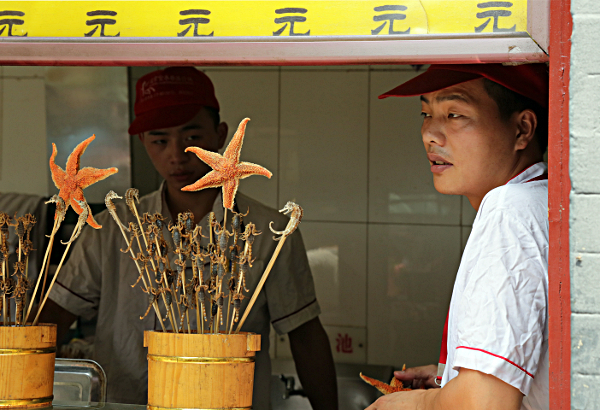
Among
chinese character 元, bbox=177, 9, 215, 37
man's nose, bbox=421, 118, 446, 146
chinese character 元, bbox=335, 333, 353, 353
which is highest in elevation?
chinese character 元, bbox=177, 9, 215, 37

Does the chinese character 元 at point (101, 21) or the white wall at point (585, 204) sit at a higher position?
the chinese character 元 at point (101, 21)

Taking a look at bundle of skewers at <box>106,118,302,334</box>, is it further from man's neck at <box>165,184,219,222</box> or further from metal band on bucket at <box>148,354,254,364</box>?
man's neck at <box>165,184,219,222</box>

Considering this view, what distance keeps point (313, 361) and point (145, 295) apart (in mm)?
718

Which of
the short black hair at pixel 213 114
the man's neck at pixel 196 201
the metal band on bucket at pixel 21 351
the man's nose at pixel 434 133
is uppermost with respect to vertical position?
the short black hair at pixel 213 114

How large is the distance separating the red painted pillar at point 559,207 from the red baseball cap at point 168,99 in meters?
1.55

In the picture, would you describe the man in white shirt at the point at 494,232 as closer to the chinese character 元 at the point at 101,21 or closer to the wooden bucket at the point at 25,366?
the chinese character 元 at the point at 101,21

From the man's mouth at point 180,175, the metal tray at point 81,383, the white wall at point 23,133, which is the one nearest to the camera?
the metal tray at point 81,383

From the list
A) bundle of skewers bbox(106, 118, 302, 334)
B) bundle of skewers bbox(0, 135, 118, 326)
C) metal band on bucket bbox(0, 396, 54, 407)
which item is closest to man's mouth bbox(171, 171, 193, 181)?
bundle of skewers bbox(0, 135, 118, 326)

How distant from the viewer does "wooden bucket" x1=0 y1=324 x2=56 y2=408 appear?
1.30 meters

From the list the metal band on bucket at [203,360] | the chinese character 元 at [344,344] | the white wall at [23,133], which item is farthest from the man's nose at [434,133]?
the white wall at [23,133]

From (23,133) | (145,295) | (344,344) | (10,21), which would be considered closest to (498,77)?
(10,21)

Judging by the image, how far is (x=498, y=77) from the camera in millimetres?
1137

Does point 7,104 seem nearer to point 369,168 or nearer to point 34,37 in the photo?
point 369,168

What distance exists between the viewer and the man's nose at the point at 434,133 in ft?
4.09
